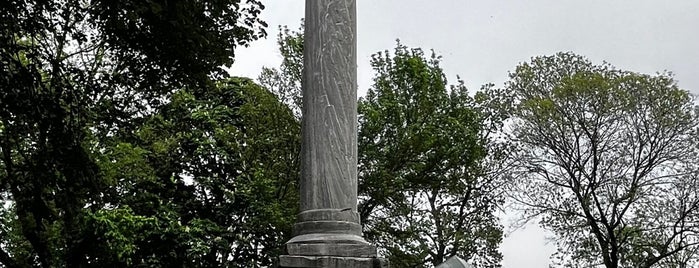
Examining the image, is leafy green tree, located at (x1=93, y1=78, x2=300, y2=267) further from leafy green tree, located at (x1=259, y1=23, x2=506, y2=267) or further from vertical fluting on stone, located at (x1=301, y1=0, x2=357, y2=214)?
vertical fluting on stone, located at (x1=301, y1=0, x2=357, y2=214)

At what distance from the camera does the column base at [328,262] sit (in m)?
5.59

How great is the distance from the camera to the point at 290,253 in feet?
18.8

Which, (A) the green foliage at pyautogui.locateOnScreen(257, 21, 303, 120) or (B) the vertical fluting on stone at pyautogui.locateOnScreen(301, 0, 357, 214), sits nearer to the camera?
(B) the vertical fluting on stone at pyautogui.locateOnScreen(301, 0, 357, 214)

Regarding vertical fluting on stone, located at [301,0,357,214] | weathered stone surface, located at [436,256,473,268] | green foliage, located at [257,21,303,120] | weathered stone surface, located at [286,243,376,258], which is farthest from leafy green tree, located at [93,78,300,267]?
weathered stone surface, located at [436,256,473,268]

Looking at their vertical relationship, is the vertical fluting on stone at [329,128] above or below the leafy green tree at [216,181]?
below

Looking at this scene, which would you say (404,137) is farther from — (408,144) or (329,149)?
(329,149)

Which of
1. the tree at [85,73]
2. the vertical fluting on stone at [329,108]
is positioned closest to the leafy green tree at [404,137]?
the tree at [85,73]

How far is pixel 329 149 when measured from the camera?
5992 mm

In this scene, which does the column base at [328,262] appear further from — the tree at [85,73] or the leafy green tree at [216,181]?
the leafy green tree at [216,181]

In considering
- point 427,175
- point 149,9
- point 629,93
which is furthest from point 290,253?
point 629,93

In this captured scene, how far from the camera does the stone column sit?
568 centimetres

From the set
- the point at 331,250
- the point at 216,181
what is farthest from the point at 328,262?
the point at 216,181

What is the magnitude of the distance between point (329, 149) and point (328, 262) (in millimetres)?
902

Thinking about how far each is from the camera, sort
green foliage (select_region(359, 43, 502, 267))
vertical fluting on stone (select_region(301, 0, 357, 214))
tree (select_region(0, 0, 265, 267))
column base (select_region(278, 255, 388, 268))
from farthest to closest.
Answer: green foliage (select_region(359, 43, 502, 267)) < tree (select_region(0, 0, 265, 267)) < vertical fluting on stone (select_region(301, 0, 357, 214)) < column base (select_region(278, 255, 388, 268))
